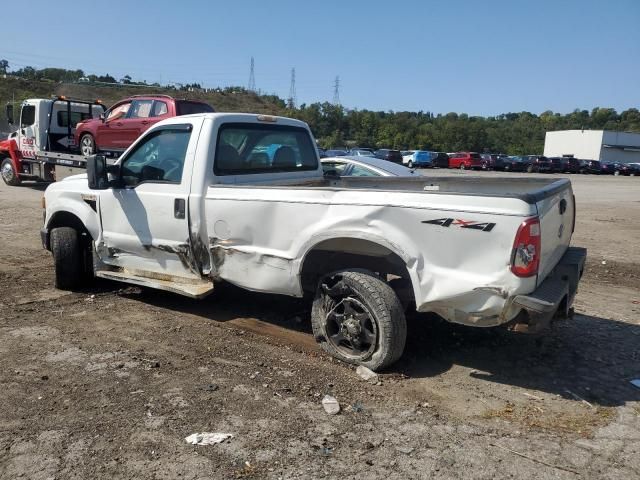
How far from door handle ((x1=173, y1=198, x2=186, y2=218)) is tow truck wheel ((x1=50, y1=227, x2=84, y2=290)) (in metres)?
1.69

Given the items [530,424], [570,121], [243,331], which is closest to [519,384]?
[530,424]

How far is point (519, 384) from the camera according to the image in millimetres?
4207

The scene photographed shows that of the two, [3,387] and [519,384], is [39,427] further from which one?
[519,384]

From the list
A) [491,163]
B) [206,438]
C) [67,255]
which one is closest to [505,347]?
[206,438]

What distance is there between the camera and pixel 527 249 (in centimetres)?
358

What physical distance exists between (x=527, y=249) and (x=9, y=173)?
1916cm

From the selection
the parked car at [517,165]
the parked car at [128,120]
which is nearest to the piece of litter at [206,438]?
the parked car at [128,120]

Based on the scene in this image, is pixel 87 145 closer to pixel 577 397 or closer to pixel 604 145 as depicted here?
pixel 577 397

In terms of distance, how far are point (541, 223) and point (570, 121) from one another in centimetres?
14553

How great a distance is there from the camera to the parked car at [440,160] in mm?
50338

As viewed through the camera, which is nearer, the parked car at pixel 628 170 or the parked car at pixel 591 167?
the parked car at pixel 591 167

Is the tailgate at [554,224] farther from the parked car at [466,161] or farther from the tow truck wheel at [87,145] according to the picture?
the parked car at [466,161]

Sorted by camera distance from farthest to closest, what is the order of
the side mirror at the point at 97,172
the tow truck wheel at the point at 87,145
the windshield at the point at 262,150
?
the tow truck wheel at the point at 87,145
the side mirror at the point at 97,172
the windshield at the point at 262,150

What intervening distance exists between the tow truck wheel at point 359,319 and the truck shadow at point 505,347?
9.8 inches
